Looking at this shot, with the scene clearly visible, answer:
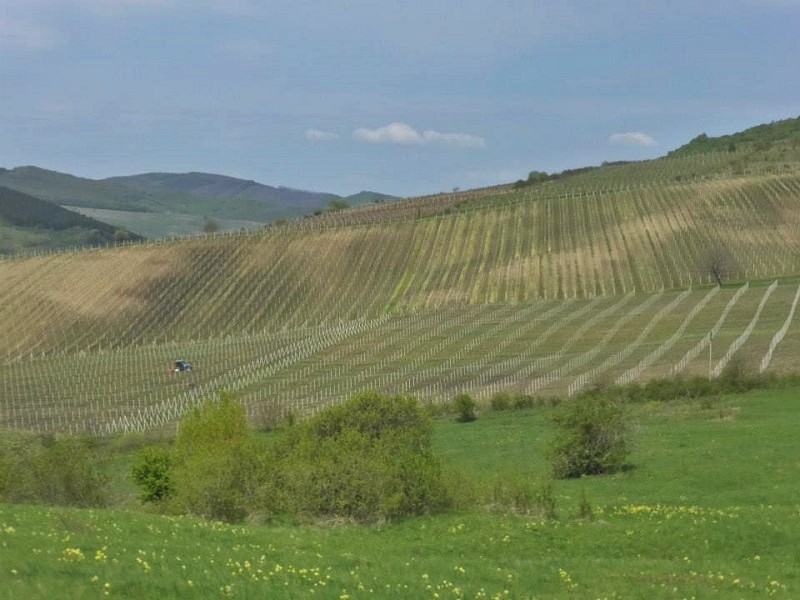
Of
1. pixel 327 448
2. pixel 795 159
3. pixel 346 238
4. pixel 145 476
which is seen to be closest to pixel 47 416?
pixel 145 476

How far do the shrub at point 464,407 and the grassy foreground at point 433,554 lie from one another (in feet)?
92.9

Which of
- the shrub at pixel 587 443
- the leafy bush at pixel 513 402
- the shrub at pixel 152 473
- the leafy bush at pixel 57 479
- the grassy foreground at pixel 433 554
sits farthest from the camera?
the leafy bush at pixel 513 402

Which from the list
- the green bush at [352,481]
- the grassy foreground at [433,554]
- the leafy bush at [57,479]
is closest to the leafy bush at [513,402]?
the grassy foreground at [433,554]

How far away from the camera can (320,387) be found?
76.8 m

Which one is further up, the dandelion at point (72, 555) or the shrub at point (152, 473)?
the dandelion at point (72, 555)

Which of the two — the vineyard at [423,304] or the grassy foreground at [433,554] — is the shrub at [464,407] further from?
the grassy foreground at [433,554]

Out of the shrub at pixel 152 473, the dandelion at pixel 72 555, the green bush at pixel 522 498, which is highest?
the dandelion at pixel 72 555

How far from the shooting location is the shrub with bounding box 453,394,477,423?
219ft

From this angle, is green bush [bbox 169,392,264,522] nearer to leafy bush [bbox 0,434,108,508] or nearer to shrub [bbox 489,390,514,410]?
leafy bush [bbox 0,434,108,508]

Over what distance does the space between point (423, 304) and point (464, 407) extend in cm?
4407

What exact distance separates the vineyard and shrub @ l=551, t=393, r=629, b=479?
73.6 feet

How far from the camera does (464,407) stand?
66.9 m

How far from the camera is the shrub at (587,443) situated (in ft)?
156

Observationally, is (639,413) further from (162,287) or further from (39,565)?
(162,287)
